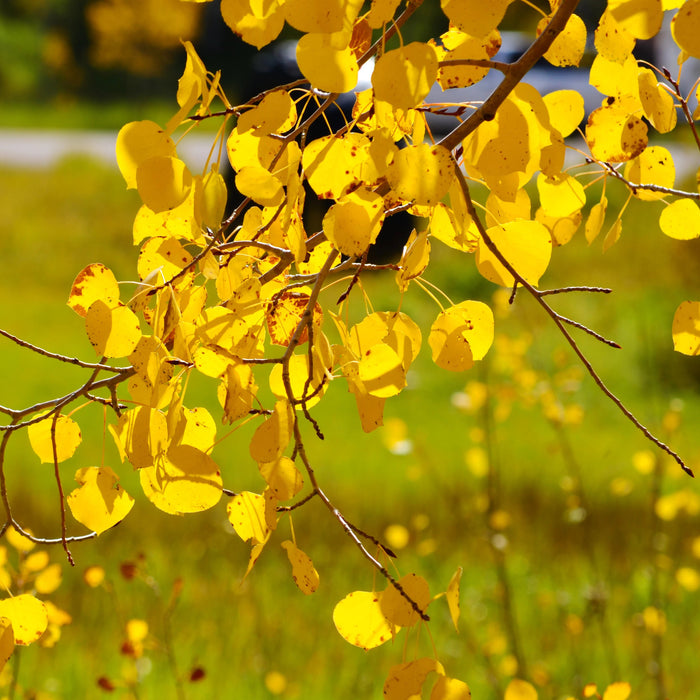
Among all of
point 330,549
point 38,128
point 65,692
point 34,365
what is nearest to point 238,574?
point 330,549

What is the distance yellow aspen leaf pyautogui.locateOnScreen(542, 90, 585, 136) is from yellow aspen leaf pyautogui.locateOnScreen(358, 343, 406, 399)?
22 centimetres

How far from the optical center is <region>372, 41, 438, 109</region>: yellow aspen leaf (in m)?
0.49

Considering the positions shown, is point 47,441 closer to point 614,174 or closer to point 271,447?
point 271,447

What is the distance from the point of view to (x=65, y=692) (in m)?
1.51

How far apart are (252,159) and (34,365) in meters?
3.09

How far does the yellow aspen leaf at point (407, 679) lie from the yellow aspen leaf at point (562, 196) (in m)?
0.34

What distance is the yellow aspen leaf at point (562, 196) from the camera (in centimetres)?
67

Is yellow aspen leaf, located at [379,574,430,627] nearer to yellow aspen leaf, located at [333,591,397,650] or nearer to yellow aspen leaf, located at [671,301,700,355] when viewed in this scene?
yellow aspen leaf, located at [333,591,397,650]

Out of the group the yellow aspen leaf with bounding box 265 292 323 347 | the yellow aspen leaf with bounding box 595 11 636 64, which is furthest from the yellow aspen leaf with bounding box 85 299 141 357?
the yellow aspen leaf with bounding box 595 11 636 64

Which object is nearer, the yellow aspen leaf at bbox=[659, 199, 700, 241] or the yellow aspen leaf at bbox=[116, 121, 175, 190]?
the yellow aspen leaf at bbox=[116, 121, 175, 190]

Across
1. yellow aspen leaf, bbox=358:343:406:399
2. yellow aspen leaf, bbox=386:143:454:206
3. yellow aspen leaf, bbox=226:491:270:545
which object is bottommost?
yellow aspen leaf, bbox=226:491:270:545

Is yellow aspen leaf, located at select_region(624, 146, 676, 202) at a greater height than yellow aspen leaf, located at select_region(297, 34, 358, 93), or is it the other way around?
yellow aspen leaf, located at select_region(297, 34, 358, 93)

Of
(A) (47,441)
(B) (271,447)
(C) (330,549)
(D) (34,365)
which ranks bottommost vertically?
(D) (34,365)

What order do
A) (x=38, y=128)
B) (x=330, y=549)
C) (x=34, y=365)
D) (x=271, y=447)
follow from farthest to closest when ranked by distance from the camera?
(x=38, y=128) → (x=34, y=365) → (x=330, y=549) → (x=271, y=447)
